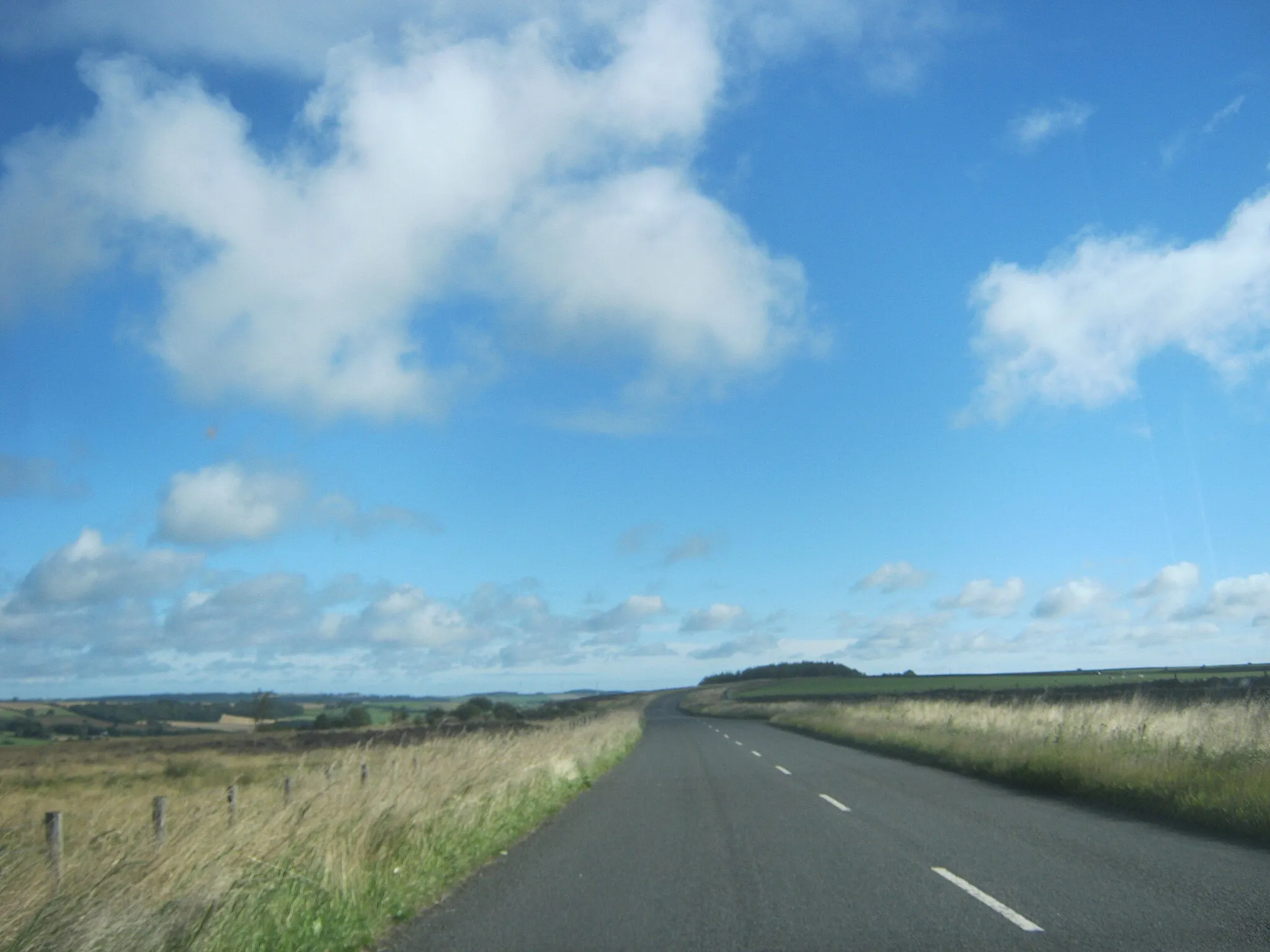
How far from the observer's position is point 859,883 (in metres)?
8.61

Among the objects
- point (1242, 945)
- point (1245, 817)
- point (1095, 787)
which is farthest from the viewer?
point (1095, 787)

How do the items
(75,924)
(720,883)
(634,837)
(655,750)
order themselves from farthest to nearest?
(655,750), (634,837), (720,883), (75,924)

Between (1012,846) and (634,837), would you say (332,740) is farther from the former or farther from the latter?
(1012,846)

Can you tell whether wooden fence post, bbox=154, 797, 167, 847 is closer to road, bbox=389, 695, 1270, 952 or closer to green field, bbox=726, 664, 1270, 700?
road, bbox=389, 695, 1270, 952

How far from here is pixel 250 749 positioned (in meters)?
48.8

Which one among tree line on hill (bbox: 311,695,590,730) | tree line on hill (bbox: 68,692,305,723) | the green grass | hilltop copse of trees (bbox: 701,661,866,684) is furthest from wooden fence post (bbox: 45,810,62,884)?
hilltop copse of trees (bbox: 701,661,866,684)

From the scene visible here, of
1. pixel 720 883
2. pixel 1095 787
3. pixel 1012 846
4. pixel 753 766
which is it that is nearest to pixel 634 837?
pixel 720 883

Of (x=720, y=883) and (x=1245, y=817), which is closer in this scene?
(x=720, y=883)

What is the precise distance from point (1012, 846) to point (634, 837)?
4.56 m

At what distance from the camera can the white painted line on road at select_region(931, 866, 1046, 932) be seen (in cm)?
693

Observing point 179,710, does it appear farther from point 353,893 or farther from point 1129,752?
point 353,893

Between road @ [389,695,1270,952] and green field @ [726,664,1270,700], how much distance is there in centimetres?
5524

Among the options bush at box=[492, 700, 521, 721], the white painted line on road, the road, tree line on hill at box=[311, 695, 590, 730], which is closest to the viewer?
the road

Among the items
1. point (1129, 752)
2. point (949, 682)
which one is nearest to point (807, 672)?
point (949, 682)
